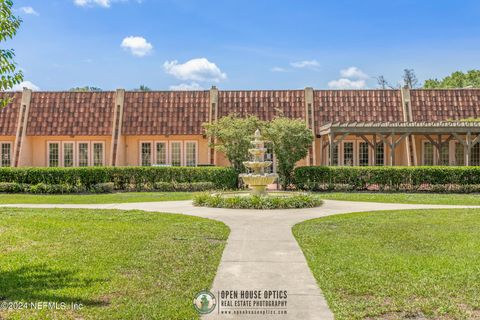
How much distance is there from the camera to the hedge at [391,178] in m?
20.9

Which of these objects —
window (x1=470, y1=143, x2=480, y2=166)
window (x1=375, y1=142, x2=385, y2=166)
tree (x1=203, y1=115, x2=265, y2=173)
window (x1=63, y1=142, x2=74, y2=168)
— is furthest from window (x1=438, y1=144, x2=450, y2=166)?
window (x1=63, y1=142, x2=74, y2=168)

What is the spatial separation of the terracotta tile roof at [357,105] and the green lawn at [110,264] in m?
17.3

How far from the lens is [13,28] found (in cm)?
639

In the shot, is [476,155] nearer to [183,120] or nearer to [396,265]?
[183,120]

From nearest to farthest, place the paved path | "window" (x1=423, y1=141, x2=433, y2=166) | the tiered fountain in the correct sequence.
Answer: the paved path → the tiered fountain → "window" (x1=423, y1=141, x2=433, y2=166)

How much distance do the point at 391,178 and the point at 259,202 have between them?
30.4ft

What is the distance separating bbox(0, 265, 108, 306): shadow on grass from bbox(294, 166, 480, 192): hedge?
53.0ft

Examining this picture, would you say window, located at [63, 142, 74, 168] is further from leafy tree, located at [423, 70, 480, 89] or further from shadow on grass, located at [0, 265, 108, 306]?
leafy tree, located at [423, 70, 480, 89]

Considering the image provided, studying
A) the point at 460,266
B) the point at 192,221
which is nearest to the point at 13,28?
the point at 192,221

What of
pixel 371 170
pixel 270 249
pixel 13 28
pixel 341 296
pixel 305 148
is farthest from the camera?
pixel 305 148

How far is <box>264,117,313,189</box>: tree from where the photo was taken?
72.6 feet

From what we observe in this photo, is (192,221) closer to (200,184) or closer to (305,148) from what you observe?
(200,184)

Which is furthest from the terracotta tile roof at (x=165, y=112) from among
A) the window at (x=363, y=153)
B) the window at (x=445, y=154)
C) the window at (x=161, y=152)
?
the window at (x=445, y=154)

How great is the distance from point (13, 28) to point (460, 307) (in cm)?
651
